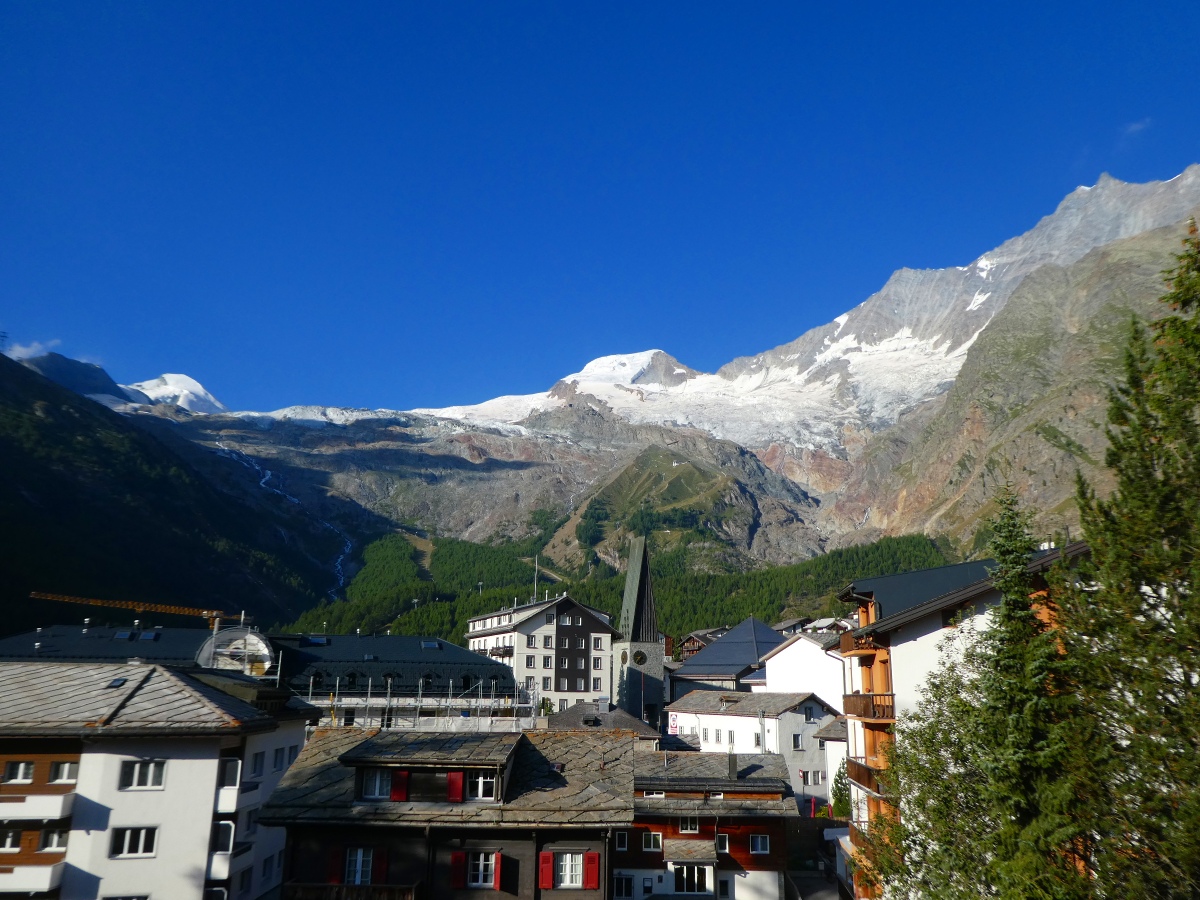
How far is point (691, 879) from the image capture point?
34.8m

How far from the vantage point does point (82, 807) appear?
25.2 m

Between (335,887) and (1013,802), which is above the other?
(1013,802)

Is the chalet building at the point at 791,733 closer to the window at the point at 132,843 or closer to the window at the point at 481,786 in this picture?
the window at the point at 481,786

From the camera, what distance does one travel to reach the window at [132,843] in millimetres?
25359

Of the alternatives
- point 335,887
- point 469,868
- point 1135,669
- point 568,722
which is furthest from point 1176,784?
point 568,722

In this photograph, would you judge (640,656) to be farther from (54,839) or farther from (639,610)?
(54,839)

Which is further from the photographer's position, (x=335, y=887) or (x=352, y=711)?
(x=352, y=711)

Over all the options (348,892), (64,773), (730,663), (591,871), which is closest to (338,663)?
(730,663)

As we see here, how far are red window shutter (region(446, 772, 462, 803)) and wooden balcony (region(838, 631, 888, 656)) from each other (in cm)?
1628

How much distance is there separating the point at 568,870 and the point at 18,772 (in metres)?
17.1

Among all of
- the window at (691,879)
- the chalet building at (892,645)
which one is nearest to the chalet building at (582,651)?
the chalet building at (892,645)

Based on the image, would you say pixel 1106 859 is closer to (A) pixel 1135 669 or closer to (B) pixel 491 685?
(A) pixel 1135 669

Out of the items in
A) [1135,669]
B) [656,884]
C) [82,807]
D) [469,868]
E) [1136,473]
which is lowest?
[656,884]

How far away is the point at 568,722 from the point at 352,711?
2685 centimetres
